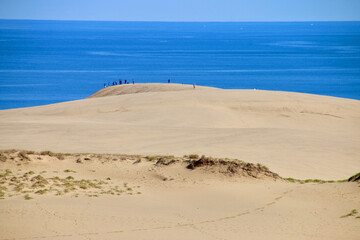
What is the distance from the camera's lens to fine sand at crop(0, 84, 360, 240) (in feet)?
40.1

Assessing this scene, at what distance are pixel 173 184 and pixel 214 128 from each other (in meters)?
13.8

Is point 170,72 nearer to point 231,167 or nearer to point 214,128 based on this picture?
point 214,128

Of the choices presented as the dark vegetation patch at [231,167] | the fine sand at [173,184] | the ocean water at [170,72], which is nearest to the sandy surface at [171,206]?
the fine sand at [173,184]

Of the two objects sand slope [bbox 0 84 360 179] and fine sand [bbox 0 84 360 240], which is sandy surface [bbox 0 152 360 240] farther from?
sand slope [bbox 0 84 360 179]

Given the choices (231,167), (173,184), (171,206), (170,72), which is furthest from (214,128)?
(170,72)

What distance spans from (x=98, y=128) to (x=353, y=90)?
61.7 m

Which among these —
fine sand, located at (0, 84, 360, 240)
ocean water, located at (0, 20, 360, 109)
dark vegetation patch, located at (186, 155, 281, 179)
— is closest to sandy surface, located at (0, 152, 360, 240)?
fine sand, located at (0, 84, 360, 240)

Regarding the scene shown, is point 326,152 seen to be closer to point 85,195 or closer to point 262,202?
point 262,202

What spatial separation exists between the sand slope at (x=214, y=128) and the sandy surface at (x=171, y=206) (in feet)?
14.0

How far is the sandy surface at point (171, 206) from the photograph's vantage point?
39.2ft

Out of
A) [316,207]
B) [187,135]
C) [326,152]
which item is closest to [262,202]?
[316,207]

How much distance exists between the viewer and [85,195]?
14492 mm

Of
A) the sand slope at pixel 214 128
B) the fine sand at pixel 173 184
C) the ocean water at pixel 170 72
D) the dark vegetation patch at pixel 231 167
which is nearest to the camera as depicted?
the fine sand at pixel 173 184

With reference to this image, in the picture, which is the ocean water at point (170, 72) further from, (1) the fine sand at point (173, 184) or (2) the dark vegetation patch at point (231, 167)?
(2) the dark vegetation patch at point (231, 167)
